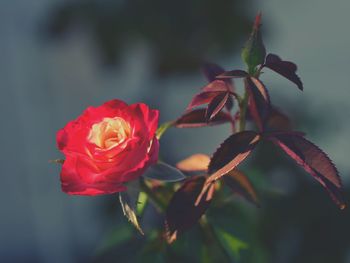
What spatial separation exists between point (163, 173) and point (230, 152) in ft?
0.25

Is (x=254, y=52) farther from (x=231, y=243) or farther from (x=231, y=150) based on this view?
(x=231, y=243)

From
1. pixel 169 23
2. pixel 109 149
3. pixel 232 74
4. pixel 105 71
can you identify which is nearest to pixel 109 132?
pixel 109 149

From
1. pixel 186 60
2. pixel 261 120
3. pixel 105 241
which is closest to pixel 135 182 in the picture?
pixel 261 120

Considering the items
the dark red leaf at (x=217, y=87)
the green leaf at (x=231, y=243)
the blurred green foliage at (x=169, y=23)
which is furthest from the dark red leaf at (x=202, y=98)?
the blurred green foliage at (x=169, y=23)

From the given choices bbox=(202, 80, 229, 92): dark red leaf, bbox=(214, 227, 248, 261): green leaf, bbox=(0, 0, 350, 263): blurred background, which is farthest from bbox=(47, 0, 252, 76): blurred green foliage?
bbox=(202, 80, 229, 92): dark red leaf

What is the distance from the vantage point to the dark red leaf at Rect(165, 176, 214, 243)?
2.40ft

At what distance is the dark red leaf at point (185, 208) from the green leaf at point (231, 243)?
107mm

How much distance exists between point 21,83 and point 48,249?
0.63m

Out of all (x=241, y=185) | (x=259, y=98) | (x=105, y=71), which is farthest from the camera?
(x=105, y=71)

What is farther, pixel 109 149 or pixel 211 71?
pixel 211 71

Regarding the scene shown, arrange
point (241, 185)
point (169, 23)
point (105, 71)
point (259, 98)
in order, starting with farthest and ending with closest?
point (105, 71), point (169, 23), point (241, 185), point (259, 98)

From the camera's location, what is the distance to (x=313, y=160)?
0.71m

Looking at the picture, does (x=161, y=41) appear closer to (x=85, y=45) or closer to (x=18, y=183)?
(x=85, y=45)

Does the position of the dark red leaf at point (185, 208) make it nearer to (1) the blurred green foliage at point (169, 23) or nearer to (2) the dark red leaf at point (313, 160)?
(2) the dark red leaf at point (313, 160)
